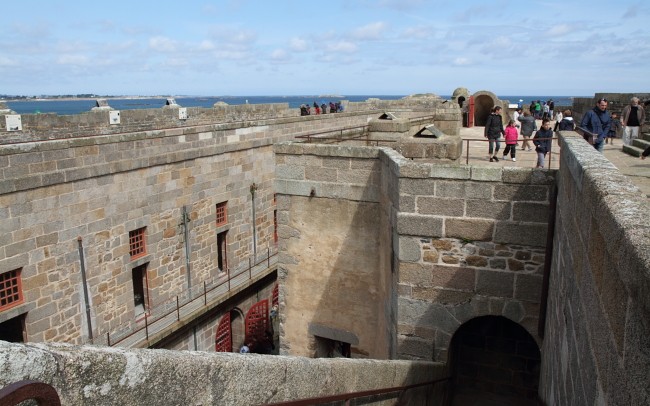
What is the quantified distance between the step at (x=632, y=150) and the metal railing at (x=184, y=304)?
11.4 m

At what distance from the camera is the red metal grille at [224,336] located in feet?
55.1

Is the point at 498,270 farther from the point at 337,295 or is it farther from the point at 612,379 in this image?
the point at 612,379

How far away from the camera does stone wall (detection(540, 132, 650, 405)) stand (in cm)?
217

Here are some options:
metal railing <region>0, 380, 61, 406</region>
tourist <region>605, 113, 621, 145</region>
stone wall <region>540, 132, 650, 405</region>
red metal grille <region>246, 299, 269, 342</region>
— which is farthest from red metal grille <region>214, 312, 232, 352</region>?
metal railing <region>0, 380, 61, 406</region>

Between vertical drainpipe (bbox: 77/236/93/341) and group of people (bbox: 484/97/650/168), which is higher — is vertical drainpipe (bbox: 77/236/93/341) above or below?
below

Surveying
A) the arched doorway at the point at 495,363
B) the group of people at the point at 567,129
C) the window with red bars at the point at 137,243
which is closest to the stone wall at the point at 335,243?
the arched doorway at the point at 495,363

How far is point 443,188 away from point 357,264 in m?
2.84

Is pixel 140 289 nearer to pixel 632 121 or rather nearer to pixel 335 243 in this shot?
pixel 335 243

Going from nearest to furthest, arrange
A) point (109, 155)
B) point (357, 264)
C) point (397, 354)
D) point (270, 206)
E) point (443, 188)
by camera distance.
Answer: point (443, 188) < point (397, 354) < point (357, 264) < point (109, 155) < point (270, 206)

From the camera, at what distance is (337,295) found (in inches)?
402

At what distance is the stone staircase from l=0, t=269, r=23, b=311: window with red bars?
44.0 feet

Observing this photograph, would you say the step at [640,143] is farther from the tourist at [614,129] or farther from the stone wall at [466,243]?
the stone wall at [466,243]

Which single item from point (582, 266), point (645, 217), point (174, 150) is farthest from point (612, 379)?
point (174, 150)

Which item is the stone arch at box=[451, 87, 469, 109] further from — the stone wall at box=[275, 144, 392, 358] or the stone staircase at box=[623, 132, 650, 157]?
the stone wall at box=[275, 144, 392, 358]
